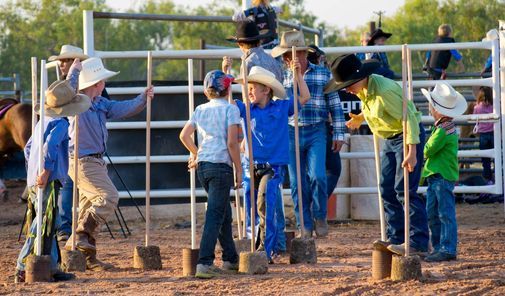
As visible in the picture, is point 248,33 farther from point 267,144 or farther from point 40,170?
point 40,170

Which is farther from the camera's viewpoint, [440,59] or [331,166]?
[440,59]

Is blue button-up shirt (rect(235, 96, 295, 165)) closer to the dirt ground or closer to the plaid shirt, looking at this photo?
the dirt ground

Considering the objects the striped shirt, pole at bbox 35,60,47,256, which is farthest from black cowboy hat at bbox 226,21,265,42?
pole at bbox 35,60,47,256

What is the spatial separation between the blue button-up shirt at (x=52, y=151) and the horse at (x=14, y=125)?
7878 millimetres

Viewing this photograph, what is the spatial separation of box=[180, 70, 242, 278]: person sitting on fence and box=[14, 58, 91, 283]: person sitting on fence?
92 centimetres

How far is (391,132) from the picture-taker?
9.80m

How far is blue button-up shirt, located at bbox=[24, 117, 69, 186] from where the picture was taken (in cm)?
895

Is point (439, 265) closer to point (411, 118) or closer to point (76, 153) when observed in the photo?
point (411, 118)

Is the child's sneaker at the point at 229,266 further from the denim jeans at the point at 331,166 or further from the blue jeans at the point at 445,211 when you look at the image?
the denim jeans at the point at 331,166

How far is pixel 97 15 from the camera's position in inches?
531

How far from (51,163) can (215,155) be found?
1.24 meters

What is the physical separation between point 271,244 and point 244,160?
741 millimetres

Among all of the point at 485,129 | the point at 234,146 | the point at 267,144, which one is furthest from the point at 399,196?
the point at 485,129

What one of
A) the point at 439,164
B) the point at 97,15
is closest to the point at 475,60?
the point at 97,15
